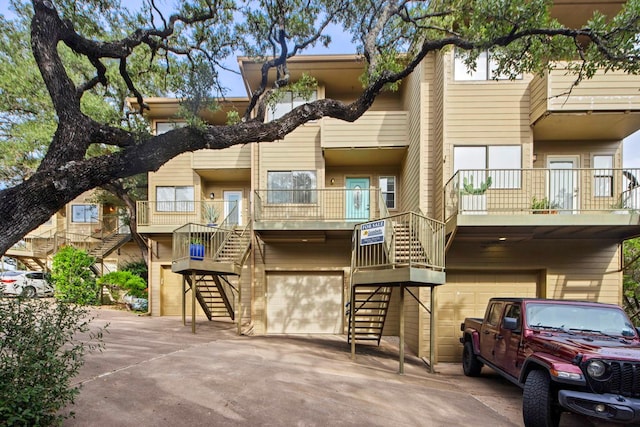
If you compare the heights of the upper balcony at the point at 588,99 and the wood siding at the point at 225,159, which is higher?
the upper balcony at the point at 588,99

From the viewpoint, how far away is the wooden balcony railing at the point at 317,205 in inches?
497

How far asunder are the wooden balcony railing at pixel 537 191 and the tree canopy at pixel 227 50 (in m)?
2.87

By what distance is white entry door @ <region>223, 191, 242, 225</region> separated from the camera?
1478cm

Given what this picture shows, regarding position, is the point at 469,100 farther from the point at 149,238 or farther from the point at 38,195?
the point at 149,238

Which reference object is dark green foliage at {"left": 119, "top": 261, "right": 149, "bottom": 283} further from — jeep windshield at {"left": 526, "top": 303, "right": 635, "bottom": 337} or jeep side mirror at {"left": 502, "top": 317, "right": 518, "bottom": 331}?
jeep windshield at {"left": 526, "top": 303, "right": 635, "bottom": 337}

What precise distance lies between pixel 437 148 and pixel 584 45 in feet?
18.8

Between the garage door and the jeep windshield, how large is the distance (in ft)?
23.9

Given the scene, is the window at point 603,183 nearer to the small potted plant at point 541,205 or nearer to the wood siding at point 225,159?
the small potted plant at point 541,205

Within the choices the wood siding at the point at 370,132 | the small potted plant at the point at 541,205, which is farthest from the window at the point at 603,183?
the wood siding at the point at 370,132

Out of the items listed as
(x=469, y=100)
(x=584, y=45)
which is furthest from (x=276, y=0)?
(x=584, y=45)

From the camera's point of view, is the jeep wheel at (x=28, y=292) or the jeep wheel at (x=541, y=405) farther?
the jeep wheel at (x=541, y=405)

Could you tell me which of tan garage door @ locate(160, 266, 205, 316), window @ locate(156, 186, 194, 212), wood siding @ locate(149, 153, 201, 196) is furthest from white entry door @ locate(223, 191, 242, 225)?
tan garage door @ locate(160, 266, 205, 316)

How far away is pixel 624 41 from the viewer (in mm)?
6379

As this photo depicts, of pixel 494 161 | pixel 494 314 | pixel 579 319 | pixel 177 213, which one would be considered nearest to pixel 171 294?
pixel 177 213
